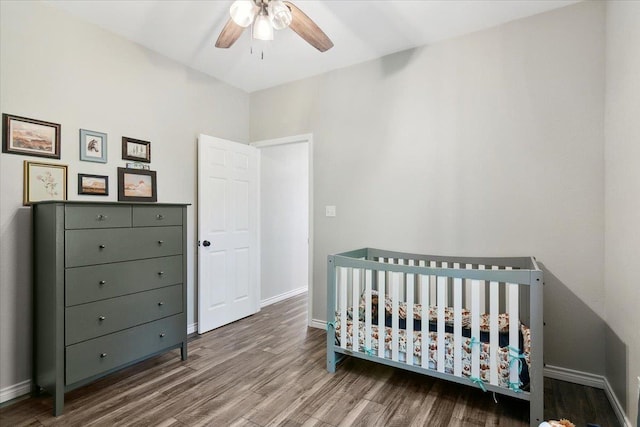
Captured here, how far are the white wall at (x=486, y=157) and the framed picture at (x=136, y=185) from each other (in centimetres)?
154

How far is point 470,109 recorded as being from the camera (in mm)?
2568

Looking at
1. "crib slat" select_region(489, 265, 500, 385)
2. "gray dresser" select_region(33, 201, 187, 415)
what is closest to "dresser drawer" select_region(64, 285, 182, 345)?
"gray dresser" select_region(33, 201, 187, 415)

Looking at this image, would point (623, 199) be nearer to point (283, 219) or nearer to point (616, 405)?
point (616, 405)

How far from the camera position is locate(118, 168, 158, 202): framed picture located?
103 inches

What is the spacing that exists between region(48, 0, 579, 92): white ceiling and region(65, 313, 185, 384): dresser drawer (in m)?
2.26

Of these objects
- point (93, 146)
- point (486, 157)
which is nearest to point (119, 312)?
point (93, 146)

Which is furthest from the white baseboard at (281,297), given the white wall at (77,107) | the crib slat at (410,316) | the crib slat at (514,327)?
the crib slat at (514,327)

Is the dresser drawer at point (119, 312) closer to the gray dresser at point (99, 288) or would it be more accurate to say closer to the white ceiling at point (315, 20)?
the gray dresser at point (99, 288)

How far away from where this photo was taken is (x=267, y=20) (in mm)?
1851

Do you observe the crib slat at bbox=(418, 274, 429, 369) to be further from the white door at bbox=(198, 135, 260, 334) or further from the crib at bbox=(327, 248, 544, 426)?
the white door at bbox=(198, 135, 260, 334)

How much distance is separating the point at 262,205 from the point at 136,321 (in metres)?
2.03

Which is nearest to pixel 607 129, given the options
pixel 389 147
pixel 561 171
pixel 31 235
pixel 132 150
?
pixel 561 171

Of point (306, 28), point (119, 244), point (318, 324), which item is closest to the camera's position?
point (306, 28)

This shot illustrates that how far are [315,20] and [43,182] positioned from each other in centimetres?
225
